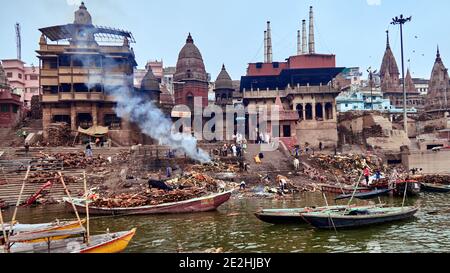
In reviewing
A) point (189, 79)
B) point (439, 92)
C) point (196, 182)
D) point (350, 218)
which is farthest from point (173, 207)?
point (439, 92)

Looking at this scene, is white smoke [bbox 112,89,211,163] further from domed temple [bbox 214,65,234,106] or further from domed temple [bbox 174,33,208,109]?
domed temple [bbox 214,65,234,106]

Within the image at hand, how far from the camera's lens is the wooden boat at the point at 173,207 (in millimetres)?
18891

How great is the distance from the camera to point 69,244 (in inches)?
367

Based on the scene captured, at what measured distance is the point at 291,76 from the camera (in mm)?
51250

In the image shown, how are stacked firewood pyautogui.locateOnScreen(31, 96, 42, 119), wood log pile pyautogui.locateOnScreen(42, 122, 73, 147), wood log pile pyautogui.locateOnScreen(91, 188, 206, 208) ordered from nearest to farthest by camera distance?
wood log pile pyautogui.locateOnScreen(91, 188, 206, 208), wood log pile pyautogui.locateOnScreen(42, 122, 73, 147), stacked firewood pyautogui.locateOnScreen(31, 96, 42, 119)

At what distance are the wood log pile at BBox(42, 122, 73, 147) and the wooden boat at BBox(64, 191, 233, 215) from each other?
69.8ft

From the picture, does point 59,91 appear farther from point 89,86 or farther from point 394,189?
point 394,189

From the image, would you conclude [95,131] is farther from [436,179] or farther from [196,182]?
[436,179]

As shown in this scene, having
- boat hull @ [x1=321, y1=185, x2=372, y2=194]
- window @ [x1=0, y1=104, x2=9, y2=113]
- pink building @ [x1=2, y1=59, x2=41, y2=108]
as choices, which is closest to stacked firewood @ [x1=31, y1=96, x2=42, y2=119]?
pink building @ [x1=2, y1=59, x2=41, y2=108]

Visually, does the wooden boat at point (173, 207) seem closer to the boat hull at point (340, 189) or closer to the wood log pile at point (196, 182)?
the wood log pile at point (196, 182)

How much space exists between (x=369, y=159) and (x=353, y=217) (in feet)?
83.0

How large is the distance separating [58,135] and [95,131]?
12.5 ft

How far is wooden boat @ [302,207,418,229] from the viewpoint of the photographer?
45.7 feet
